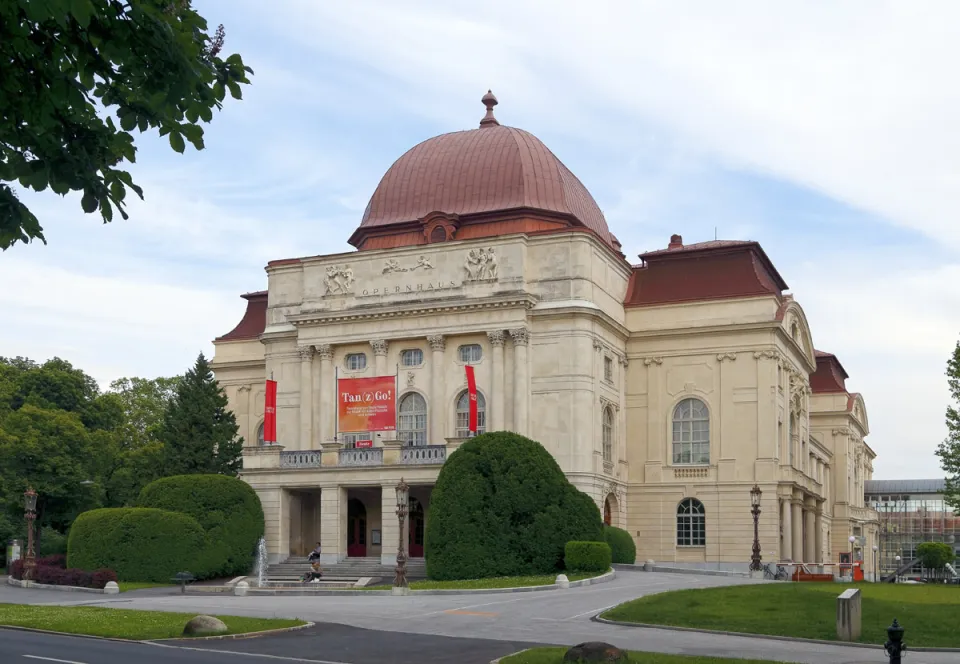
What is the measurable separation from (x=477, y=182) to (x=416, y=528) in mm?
18386

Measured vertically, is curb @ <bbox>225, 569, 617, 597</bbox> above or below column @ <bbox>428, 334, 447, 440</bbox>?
below

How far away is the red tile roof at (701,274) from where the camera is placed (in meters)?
61.7

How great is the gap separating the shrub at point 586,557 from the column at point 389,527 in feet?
33.2

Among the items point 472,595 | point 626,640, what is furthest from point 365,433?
point 626,640

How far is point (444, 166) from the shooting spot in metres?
65.6

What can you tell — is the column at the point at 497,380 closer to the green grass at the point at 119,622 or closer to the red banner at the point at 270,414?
the red banner at the point at 270,414

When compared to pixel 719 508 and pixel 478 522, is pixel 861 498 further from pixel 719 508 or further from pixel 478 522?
pixel 478 522

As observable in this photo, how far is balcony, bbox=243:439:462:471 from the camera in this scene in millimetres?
55000

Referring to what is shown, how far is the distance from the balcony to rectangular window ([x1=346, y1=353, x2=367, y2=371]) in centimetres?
473

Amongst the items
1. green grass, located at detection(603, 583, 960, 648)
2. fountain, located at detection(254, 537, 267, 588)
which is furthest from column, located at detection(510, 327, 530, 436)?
green grass, located at detection(603, 583, 960, 648)

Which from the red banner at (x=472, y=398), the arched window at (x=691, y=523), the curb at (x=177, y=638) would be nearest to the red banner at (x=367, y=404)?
the red banner at (x=472, y=398)

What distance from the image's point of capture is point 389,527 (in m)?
54.3

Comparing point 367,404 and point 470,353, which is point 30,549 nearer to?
point 367,404

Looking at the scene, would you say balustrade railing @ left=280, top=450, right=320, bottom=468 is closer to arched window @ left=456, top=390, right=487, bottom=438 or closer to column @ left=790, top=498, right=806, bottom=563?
arched window @ left=456, top=390, right=487, bottom=438
